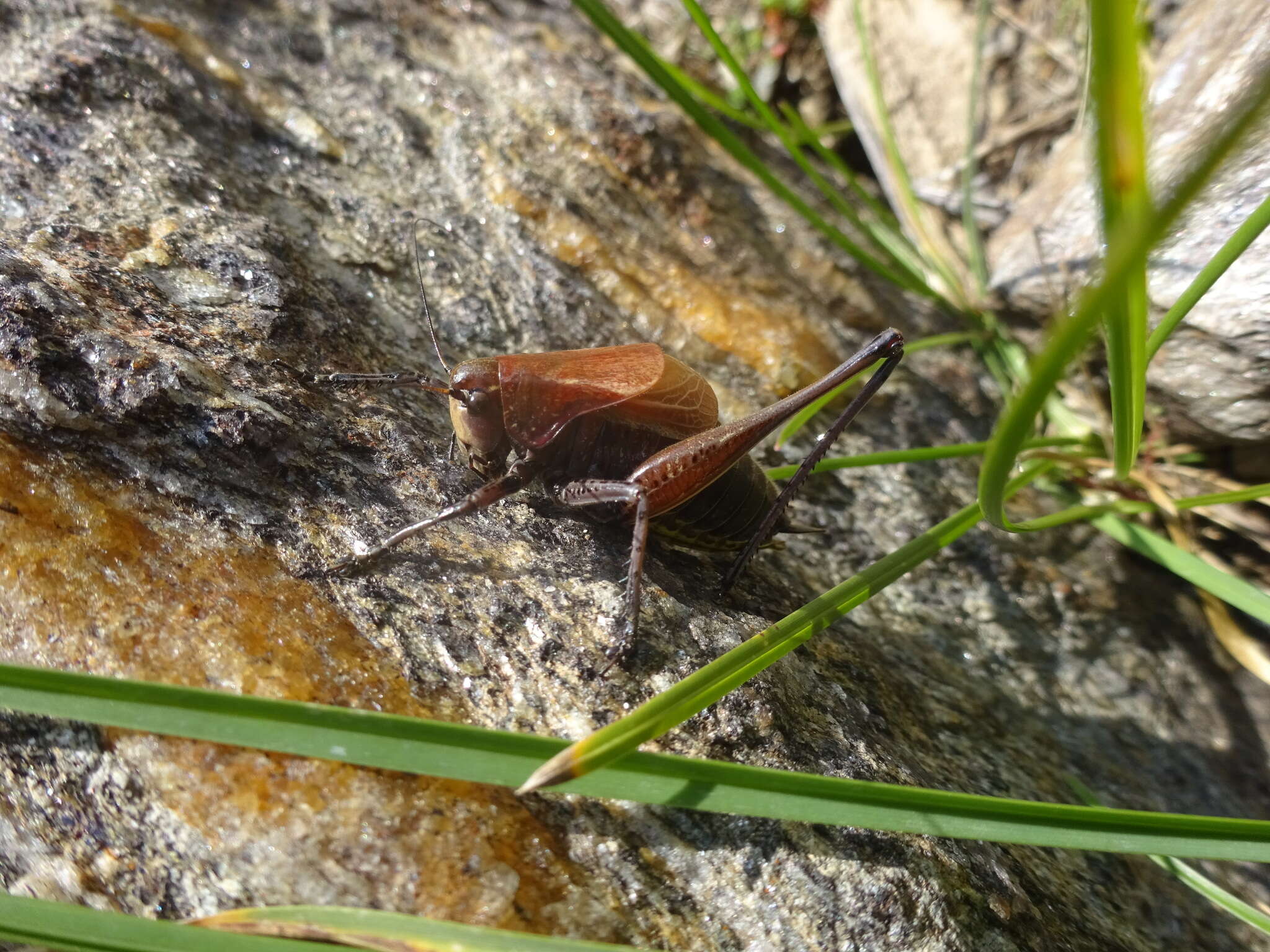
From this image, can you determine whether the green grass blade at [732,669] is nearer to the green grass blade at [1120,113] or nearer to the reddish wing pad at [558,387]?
the reddish wing pad at [558,387]

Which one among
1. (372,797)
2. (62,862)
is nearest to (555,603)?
(372,797)

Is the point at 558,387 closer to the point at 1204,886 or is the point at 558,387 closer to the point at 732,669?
the point at 732,669

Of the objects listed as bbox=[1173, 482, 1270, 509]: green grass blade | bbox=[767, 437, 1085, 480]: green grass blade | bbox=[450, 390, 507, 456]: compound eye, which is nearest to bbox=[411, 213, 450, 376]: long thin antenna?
bbox=[450, 390, 507, 456]: compound eye

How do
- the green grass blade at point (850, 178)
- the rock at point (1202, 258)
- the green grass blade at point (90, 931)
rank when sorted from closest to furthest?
1. the green grass blade at point (90, 931)
2. the rock at point (1202, 258)
3. the green grass blade at point (850, 178)

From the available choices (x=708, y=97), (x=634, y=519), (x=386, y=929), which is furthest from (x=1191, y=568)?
(x=386, y=929)

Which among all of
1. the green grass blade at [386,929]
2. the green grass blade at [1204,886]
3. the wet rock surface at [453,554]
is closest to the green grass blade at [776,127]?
the wet rock surface at [453,554]

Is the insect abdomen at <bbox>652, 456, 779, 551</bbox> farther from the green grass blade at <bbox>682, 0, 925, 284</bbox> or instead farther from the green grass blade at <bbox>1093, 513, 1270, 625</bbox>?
the green grass blade at <bbox>682, 0, 925, 284</bbox>

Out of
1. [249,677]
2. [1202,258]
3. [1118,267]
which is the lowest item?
[249,677]
